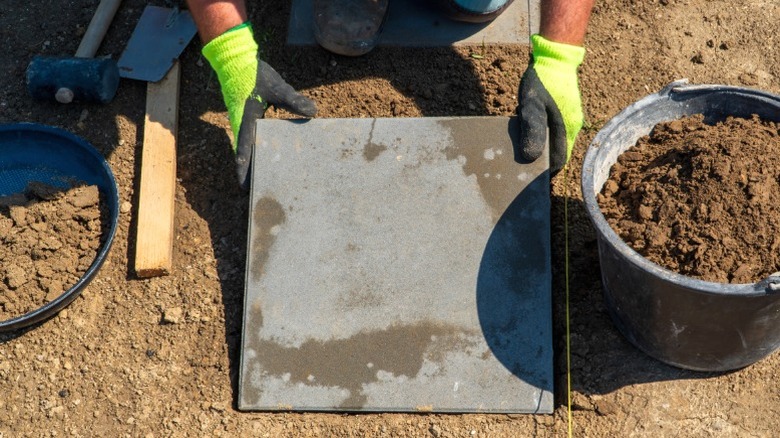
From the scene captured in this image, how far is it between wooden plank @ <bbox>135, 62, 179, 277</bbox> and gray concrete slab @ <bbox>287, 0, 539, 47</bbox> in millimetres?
556

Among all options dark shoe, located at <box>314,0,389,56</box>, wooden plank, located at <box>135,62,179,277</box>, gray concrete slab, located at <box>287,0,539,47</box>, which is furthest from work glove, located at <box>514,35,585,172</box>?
wooden plank, located at <box>135,62,179,277</box>

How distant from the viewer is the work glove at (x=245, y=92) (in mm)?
2965

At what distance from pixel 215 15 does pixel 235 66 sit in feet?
0.74

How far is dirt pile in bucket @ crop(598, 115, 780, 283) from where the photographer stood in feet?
7.48

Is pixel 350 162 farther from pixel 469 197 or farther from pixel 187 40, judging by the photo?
pixel 187 40

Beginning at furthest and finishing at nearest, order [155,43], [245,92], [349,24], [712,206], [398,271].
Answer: [155,43] → [349,24] → [245,92] → [398,271] → [712,206]

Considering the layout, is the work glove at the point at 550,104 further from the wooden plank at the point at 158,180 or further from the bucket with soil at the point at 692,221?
the wooden plank at the point at 158,180

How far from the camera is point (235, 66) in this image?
2.99 meters

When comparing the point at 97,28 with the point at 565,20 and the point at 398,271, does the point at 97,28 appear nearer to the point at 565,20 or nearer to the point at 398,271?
the point at 398,271

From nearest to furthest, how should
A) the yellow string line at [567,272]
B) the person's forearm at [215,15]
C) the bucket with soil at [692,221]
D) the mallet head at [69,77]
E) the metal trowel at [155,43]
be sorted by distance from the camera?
1. the bucket with soil at [692,221]
2. the yellow string line at [567,272]
3. the person's forearm at [215,15]
4. the mallet head at [69,77]
5. the metal trowel at [155,43]

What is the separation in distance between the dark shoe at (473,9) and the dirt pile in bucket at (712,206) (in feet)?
3.58

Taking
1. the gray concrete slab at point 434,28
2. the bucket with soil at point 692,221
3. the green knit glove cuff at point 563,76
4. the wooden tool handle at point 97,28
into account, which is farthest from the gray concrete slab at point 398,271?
the wooden tool handle at point 97,28

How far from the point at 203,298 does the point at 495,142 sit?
3.80 ft

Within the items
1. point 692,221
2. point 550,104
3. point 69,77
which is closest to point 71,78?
point 69,77
